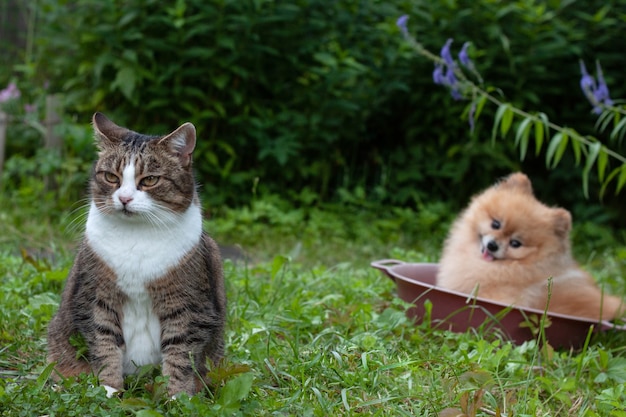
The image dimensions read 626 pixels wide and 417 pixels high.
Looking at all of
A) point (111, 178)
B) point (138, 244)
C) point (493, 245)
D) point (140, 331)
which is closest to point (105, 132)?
point (111, 178)

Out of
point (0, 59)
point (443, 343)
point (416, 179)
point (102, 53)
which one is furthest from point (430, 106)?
point (0, 59)

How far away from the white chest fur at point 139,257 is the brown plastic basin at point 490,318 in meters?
1.34

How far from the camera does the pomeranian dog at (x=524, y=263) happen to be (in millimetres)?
3701

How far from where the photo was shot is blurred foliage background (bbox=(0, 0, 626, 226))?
613 cm

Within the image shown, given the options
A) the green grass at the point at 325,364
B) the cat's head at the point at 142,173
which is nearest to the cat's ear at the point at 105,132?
the cat's head at the point at 142,173

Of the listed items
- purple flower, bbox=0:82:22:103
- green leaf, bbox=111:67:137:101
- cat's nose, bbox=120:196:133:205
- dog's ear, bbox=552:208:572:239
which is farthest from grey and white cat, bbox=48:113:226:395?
purple flower, bbox=0:82:22:103

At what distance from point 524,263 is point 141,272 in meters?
2.17

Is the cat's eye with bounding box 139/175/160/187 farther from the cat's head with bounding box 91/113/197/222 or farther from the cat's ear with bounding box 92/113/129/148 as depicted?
the cat's ear with bounding box 92/113/129/148

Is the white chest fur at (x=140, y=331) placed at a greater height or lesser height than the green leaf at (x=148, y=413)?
greater

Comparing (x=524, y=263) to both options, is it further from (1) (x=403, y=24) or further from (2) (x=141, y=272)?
(2) (x=141, y=272)

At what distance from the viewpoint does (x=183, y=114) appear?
643cm

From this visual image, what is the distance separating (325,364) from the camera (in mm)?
2799

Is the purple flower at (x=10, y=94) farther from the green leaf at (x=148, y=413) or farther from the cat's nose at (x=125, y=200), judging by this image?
the green leaf at (x=148, y=413)

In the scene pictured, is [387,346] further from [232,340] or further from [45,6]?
[45,6]
